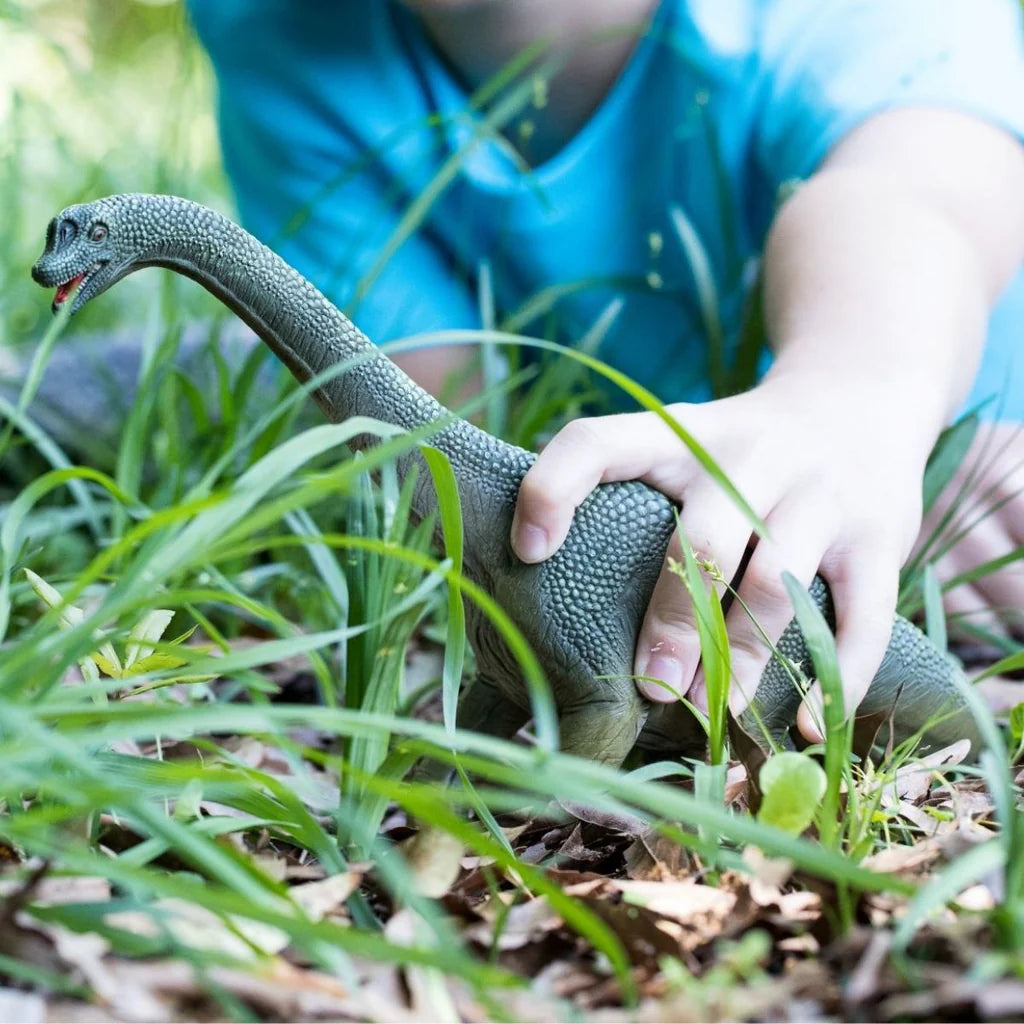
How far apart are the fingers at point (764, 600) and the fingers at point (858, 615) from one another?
0.04m

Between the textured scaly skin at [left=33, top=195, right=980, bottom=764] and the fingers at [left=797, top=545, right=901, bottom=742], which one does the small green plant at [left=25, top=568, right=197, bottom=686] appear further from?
the fingers at [left=797, top=545, right=901, bottom=742]

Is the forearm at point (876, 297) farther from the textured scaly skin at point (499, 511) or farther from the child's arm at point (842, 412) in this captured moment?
the textured scaly skin at point (499, 511)

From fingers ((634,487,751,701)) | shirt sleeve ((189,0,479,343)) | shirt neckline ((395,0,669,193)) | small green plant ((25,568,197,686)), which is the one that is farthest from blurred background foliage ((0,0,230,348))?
fingers ((634,487,751,701))

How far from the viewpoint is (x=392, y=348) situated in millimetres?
903

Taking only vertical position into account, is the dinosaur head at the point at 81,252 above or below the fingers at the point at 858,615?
above

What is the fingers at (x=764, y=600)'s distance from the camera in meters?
0.85

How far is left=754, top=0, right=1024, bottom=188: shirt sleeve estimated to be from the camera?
4.63 ft

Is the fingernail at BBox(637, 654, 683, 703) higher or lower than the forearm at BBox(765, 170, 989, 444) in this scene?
lower

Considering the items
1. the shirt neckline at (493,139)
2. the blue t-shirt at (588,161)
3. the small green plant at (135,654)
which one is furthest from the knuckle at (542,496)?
the shirt neckline at (493,139)

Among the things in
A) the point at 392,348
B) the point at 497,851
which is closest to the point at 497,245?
the point at 392,348

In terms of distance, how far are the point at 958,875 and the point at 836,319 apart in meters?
0.67

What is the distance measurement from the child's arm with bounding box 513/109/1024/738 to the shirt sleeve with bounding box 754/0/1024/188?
0.23 ft

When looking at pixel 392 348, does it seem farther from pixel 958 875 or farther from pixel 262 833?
pixel 958 875

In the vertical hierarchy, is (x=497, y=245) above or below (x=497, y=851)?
above
